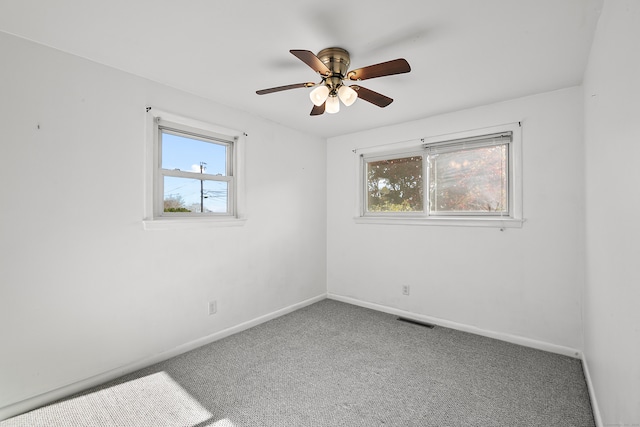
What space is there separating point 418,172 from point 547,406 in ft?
7.89

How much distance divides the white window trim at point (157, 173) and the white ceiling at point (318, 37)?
30 cm

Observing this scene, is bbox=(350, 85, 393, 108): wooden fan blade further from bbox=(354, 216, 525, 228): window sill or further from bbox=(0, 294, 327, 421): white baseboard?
bbox=(0, 294, 327, 421): white baseboard

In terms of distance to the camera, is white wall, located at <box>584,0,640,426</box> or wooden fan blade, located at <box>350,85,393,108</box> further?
wooden fan blade, located at <box>350,85,393,108</box>

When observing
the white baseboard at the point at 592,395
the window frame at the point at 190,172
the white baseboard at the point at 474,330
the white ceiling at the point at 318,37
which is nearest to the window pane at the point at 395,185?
the white ceiling at the point at 318,37

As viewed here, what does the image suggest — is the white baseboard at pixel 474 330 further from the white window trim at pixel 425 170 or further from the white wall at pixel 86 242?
the white wall at pixel 86 242

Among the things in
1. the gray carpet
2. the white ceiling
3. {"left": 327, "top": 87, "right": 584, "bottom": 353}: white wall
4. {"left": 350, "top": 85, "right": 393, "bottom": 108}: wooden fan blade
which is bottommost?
the gray carpet

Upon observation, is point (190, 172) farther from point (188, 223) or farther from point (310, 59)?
point (310, 59)

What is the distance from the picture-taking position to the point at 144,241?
242 cm

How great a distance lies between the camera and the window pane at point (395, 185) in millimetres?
3592

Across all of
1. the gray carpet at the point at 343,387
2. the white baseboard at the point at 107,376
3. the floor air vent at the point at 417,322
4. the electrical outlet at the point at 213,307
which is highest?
the electrical outlet at the point at 213,307

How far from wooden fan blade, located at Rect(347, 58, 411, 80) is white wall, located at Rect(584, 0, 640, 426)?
904 mm

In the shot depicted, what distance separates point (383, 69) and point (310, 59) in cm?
45

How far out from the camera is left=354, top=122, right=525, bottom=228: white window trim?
2.82 metres

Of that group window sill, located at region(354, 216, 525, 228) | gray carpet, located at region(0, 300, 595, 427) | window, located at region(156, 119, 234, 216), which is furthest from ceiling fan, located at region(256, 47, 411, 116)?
gray carpet, located at region(0, 300, 595, 427)
